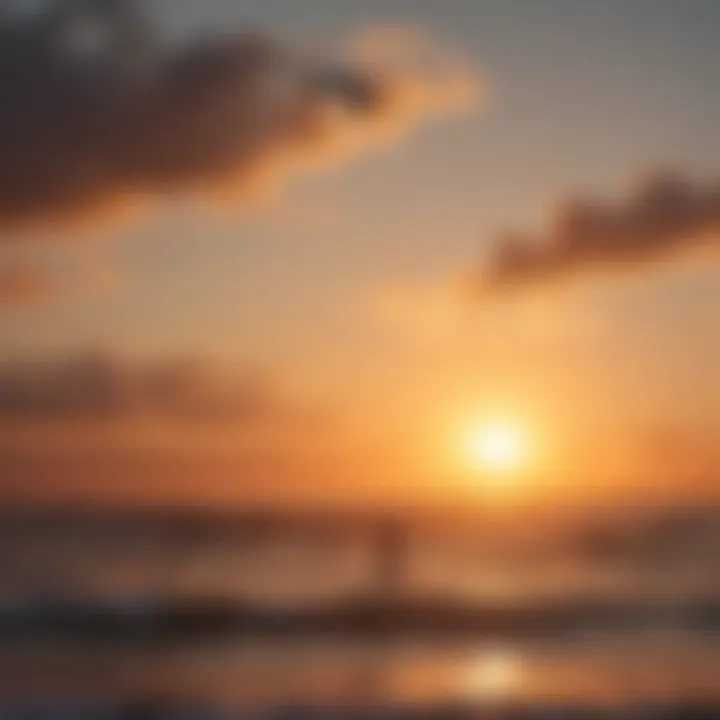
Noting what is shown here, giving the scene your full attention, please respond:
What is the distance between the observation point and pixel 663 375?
3.53m

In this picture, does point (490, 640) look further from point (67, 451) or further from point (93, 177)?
point (93, 177)

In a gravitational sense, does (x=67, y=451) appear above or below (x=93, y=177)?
below

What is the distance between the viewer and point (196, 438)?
381 cm

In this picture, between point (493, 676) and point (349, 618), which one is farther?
point (349, 618)

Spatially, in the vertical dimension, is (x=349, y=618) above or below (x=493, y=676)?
above

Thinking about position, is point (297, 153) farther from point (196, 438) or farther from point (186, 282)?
point (196, 438)

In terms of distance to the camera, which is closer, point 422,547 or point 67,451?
point 67,451

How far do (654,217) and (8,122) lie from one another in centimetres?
175

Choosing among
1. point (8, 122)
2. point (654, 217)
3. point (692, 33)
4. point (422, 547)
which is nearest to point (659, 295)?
point (654, 217)

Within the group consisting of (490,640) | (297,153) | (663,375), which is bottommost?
(490,640)

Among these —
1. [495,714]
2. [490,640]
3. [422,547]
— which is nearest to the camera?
[495,714]

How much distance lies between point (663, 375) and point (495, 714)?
3.47 ft

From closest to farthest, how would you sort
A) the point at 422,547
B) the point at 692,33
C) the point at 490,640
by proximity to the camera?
the point at 692,33
the point at 490,640
the point at 422,547

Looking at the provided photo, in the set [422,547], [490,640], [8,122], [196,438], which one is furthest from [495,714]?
[422,547]
